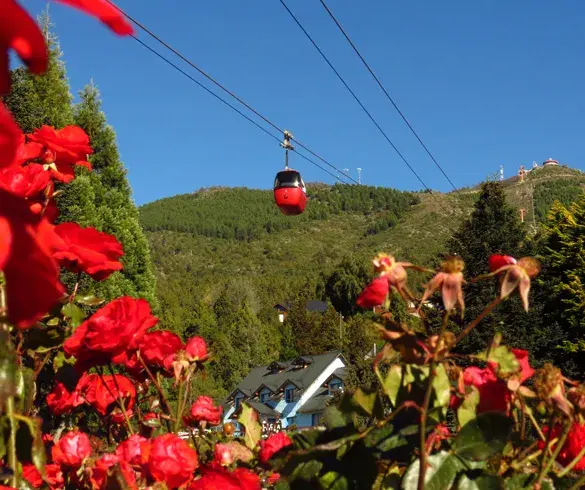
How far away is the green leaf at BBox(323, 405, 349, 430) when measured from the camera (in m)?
0.65

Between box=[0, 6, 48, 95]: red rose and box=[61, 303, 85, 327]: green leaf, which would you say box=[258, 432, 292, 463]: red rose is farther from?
box=[0, 6, 48, 95]: red rose

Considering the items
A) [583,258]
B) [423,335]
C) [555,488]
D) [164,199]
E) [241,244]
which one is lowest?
[555,488]

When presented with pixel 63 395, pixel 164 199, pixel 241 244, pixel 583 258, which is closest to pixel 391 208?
pixel 241 244

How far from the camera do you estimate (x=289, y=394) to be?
3134cm

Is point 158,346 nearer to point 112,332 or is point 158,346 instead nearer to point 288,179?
point 112,332

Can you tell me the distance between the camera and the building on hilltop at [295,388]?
30.3 m

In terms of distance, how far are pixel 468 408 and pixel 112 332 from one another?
0.58 m

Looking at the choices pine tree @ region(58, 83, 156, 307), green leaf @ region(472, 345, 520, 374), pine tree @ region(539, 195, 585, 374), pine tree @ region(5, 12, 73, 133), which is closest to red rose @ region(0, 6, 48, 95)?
green leaf @ region(472, 345, 520, 374)

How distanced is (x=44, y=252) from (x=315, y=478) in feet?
1.59

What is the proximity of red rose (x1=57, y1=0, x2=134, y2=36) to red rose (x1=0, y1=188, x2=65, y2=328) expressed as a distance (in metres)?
0.06

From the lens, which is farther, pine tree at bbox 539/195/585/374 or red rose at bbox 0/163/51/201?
pine tree at bbox 539/195/585/374

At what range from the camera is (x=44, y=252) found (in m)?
0.21

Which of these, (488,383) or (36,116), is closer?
(488,383)

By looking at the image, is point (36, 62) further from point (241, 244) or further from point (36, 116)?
point (241, 244)
